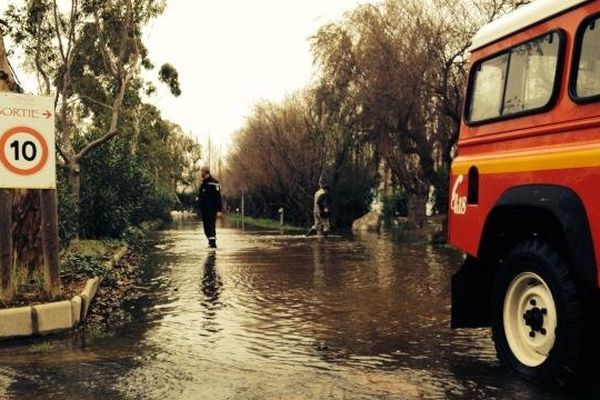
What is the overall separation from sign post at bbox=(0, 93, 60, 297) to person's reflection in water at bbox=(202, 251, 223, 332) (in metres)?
1.71

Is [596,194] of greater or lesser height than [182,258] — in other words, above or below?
above

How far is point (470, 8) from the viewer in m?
19.2

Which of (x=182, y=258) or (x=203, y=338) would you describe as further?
(x=182, y=258)

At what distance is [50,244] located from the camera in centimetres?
756

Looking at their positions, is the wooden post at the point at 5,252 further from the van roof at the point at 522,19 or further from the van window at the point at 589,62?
the van window at the point at 589,62

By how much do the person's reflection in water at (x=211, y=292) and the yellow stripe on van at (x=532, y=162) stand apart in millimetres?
3099

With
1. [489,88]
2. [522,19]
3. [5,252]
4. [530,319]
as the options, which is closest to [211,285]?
[5,252]

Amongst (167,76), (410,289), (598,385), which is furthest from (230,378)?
(167,76)

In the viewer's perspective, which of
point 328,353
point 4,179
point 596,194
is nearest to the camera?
Result: point 596,194

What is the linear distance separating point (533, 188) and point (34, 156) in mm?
5213

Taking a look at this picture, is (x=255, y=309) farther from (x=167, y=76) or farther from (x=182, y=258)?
(x=167, y=76)

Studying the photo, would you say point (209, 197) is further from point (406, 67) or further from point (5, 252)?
point (5, 252)

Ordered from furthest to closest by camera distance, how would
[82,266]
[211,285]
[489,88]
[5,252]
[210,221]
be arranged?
1. [210,221]
2. [211,285]
3. [82,266]
4. [5,252]
5. [489,88]

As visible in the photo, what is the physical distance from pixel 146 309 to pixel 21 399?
3.87m
